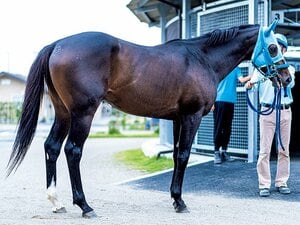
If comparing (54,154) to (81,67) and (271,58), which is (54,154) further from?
(271,58)

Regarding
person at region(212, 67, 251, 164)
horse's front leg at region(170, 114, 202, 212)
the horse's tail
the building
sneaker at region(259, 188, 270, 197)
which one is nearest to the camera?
the horse's tail

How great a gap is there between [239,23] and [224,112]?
1814 mm

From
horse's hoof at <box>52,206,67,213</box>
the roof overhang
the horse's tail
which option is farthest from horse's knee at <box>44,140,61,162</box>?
the roof overhang

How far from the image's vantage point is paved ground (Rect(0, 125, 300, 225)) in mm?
4930

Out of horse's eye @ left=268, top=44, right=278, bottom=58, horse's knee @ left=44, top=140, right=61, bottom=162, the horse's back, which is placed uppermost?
horse's eye @ left=268, top=44, right=278, bottom=58

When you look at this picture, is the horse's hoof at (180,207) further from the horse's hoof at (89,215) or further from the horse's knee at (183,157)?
the horse's hoof at (89,215)

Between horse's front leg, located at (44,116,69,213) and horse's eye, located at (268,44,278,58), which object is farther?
horse's eye, located at (268,44,278,58)

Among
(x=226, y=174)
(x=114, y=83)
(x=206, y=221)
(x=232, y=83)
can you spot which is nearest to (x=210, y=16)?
(x=232, y=83)

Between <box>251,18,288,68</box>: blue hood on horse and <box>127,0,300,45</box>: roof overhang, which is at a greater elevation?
<box>127,0,300,45</box>: roof overhang

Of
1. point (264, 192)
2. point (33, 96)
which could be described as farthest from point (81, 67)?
point (264, 192)

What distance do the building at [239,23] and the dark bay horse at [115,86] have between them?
2833 millimetres

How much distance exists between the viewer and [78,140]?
5012 mm

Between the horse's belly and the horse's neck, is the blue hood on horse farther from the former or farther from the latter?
the horse's belly

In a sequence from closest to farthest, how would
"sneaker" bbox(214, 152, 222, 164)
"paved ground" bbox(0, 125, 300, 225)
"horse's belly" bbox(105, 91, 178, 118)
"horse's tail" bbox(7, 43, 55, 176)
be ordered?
"paved ground" bbox(0, 125, 300, 225) < "horse's tail" bbox(7, 43, 55, 176) < "horse's belly" bbox(105, 91, 178, 118) < "sneaker" bbox(214, 152, 222, 164)
